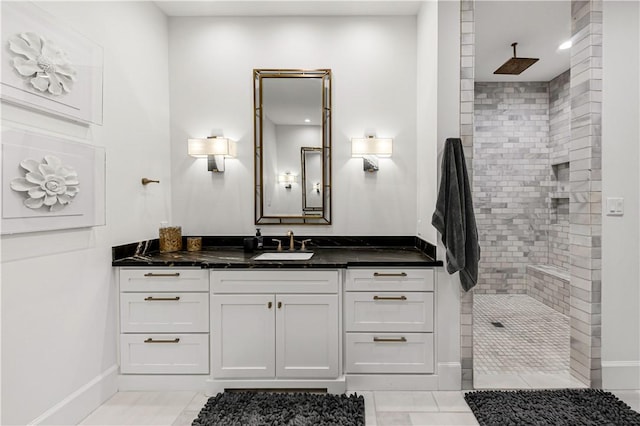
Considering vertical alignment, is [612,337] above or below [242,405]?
above

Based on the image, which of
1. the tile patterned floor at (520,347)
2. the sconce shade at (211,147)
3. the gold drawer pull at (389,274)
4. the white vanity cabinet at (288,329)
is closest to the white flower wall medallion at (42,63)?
the sconce shade at (211,147)

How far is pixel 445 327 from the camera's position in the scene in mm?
2314

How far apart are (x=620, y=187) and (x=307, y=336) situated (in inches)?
90.7

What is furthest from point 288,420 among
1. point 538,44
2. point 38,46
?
point 538,44

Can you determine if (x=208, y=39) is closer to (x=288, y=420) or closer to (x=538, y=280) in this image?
(x=288, y=420)

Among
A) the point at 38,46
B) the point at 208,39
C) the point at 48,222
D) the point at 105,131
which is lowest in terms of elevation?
the point at 48,222

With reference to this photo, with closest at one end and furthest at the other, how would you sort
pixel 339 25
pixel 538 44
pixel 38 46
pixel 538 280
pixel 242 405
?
pixel 38 46, pixel 242 405, pixel 339 25, pixel 538 44, pixel 538 280

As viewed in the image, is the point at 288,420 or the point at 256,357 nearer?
the point at 288,420

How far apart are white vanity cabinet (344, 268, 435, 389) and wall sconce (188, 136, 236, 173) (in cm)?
144

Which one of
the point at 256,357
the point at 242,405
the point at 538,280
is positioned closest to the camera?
the point at 242,405

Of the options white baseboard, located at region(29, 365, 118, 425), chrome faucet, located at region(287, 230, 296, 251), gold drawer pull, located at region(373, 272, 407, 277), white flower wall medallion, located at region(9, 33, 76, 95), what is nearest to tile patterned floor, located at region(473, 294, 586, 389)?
gold drawer pull, located at region(373, 272, 407, 277)

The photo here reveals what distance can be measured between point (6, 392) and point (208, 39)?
2.73 meters

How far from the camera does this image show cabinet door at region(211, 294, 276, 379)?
228 cm

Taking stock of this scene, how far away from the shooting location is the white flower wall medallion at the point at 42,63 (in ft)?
5.24
